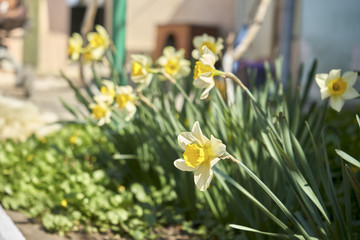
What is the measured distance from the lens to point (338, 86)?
4.36 feet

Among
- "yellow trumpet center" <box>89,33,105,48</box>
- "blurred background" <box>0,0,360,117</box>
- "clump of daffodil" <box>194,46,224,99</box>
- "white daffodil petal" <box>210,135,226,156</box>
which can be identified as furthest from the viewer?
"blurred background" <box>0,0,360,117</box>

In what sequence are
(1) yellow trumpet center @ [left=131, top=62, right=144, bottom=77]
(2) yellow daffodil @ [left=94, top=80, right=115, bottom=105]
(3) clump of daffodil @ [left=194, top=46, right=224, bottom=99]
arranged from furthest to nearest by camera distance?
(2) yellow daffodil @ [left=94, top=80, right=115, bottom=105]
(1) yellow trumpet center @ [left=131, top=62, right=144, bottom=77]
(3) clump of daffodil @ [left=194, top=46, right=224, bottom=99]

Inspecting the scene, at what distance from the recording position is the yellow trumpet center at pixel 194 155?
3.27 feet

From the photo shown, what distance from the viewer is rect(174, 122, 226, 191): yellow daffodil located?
3.27 ft

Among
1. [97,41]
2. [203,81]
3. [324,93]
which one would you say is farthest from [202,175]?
[97,41]

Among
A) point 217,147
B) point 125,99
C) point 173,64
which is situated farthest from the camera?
point 173,64

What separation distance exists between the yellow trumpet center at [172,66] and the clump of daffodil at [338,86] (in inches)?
24.4

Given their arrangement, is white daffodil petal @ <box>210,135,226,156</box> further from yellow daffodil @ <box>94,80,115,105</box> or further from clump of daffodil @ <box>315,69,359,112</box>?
yellow daffodil @ <box>94,80,115,105</box>

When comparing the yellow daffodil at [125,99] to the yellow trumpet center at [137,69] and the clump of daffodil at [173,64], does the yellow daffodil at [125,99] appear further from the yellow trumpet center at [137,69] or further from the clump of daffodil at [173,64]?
the clump of daffodil at [173,64]

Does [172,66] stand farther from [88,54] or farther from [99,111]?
[88,54]

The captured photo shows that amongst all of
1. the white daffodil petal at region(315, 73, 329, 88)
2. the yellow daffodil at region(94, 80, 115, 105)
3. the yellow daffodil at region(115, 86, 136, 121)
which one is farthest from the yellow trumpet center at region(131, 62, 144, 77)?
the white daffodil petal at region(315, 73, 329, 88)

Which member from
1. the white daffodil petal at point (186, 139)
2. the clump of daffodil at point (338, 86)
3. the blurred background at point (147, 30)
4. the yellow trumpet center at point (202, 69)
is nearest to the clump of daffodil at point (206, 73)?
the yellow trumpet center at point (202, 69)

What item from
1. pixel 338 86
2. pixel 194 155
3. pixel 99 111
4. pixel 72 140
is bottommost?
pixel 72 140

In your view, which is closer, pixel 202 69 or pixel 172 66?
pixel 202 69
